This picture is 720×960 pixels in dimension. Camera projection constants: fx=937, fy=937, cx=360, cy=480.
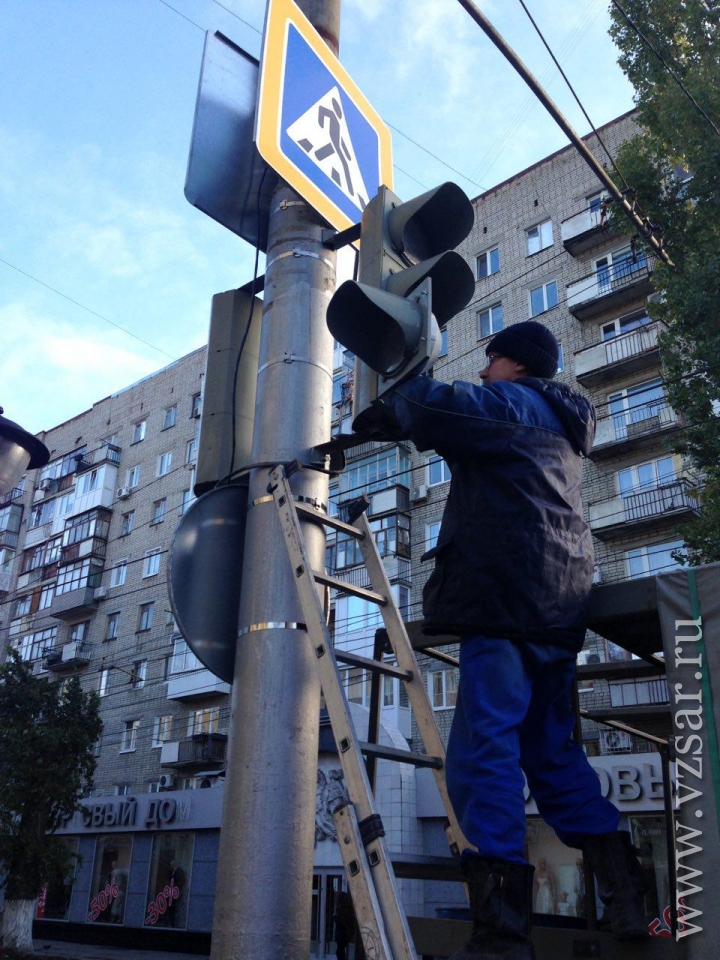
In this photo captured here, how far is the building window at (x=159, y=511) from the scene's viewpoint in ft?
129

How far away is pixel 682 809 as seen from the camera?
9.27ft

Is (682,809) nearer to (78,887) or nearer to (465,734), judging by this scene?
(465,734)

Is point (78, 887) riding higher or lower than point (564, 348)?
lower

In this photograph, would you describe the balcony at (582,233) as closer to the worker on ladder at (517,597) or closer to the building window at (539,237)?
the building window at (539,237)

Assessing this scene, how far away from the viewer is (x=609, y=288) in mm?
27219

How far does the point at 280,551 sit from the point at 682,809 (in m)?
1.61

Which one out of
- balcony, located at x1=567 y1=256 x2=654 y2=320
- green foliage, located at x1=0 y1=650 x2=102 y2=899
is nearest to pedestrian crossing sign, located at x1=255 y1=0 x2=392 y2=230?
green foliage, located at x1=0 y1=650 x2=102 y2=899

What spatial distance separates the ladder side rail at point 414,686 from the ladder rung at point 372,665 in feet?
0.18

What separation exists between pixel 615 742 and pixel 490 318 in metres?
14.5

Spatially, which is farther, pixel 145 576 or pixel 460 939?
pixel 145 576

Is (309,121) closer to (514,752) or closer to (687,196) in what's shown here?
(514,752)

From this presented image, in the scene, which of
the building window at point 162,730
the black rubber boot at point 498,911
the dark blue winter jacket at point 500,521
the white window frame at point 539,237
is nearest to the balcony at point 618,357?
the white window frame at point 539,237

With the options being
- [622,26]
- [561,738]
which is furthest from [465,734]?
[622,26]

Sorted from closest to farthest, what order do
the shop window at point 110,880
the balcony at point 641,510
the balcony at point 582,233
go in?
the balcony at point 641,510 → the balcony at point 582,233 → the shop window at point 110,880
